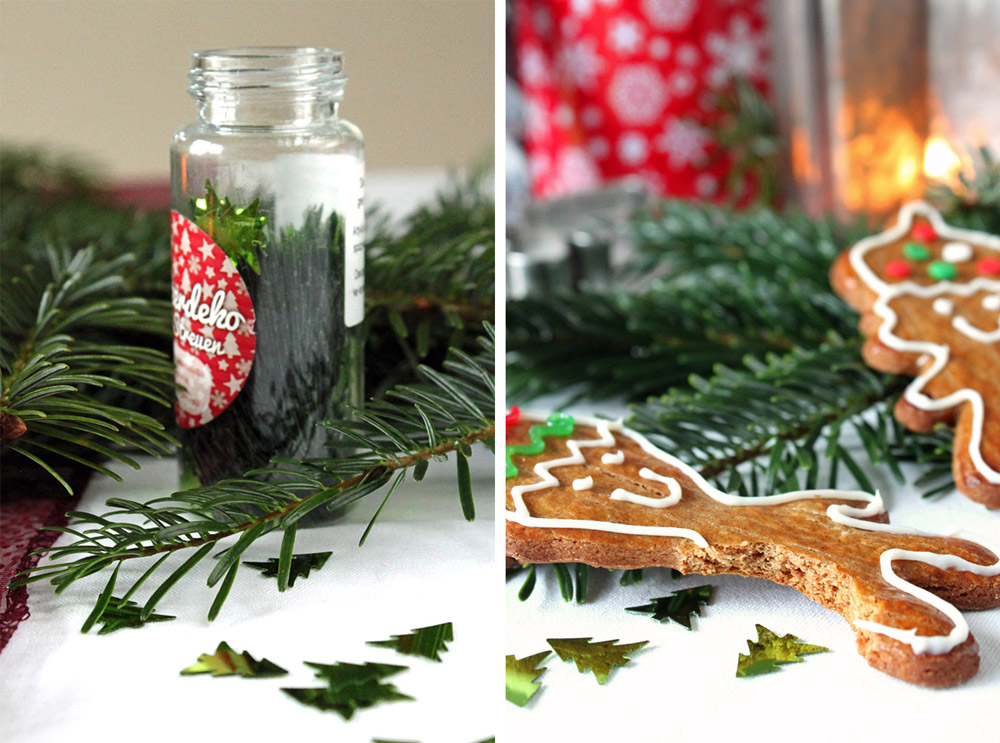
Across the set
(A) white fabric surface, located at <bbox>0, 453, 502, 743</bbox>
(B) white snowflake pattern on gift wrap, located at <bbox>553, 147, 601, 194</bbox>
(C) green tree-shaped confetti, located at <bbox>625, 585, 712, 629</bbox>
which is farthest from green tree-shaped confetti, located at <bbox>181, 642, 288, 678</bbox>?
(B) white snowflake pattern on gift wrap, located at <bbox>553, 147, 601, 194</bbox>

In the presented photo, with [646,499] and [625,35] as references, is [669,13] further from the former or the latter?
[646,499]

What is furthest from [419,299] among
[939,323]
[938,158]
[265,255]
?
[938,158]

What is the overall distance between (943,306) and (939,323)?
0.04 ft

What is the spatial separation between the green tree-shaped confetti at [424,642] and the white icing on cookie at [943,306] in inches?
11.7

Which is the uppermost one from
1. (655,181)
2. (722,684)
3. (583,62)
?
(583,62)

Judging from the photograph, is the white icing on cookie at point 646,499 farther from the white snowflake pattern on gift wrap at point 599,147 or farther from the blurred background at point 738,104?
the white snowflake pattern on gift wrap at point 599,147

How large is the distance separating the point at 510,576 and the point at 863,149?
0.67 m

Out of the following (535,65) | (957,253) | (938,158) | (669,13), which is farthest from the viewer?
(535,65)

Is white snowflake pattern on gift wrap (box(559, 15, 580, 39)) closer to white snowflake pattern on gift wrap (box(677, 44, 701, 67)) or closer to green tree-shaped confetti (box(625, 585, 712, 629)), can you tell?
white snowflake pattern on gift wrap (box(677, 44, 701, 67))

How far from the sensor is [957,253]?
19.4 inches

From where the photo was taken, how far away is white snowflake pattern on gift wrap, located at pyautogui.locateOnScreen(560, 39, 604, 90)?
3.23 ft

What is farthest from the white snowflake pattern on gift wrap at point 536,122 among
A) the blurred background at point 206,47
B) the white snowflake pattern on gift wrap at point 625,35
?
the blurred background at point 206,47

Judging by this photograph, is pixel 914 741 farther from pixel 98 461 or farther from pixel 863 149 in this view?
pixel 863 149

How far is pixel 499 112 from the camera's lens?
0.23 metres
